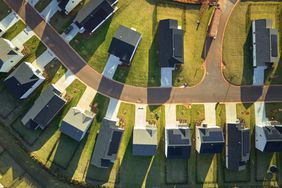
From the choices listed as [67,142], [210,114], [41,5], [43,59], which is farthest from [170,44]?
[67,142]

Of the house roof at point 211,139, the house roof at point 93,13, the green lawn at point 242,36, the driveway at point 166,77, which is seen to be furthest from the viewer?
the green lawn at point 242,36

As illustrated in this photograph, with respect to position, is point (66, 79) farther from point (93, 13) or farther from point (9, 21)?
point (9, 21)

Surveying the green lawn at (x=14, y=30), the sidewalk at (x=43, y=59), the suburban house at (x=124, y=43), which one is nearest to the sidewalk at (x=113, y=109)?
the suburban house at (x=124, y=43)

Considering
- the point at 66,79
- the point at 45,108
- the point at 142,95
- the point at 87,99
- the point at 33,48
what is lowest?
the point at 142,95

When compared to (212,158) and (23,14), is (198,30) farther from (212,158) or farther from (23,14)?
(23,14)

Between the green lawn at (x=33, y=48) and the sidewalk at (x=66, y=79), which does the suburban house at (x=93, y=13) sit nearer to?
the green lawn at (x=33, y=48)

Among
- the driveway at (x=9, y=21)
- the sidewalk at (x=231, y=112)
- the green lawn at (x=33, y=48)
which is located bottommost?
the sidewalk at (x=231, y=112)

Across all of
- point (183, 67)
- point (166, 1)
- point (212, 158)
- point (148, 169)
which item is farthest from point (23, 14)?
point (212, 158)
